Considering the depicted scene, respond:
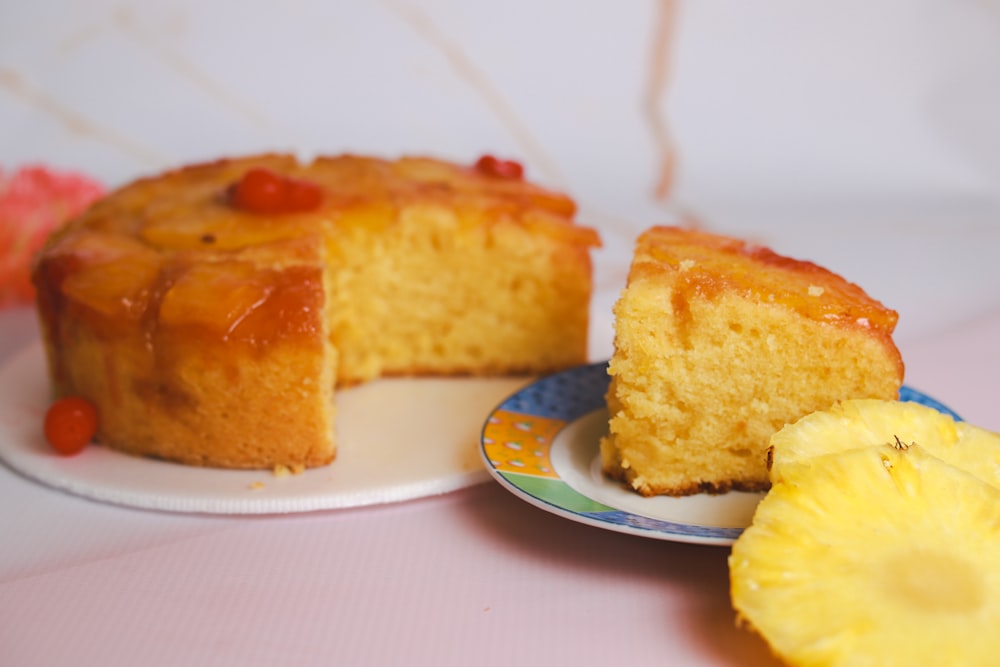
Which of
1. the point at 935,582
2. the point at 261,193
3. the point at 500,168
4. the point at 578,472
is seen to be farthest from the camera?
the point at 500,168

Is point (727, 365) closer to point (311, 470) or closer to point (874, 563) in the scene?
point (874, 563)

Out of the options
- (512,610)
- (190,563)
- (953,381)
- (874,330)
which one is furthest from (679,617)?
(953,381)

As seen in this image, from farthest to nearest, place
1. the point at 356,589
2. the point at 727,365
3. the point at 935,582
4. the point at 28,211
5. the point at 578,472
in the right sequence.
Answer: the point at 28,211, the point at 578,472, the point at 727,365, the point at 356,589, the point at 935,582

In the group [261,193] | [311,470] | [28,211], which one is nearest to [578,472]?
[311,470]

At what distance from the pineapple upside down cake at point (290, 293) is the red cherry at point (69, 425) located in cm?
8

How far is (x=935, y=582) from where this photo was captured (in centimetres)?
240

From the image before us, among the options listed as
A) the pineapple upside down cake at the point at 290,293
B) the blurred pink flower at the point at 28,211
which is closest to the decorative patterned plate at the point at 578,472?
the pineapple upside down cake at the point at 290,293

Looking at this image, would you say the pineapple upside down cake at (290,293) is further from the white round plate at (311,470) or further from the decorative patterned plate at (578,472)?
the decorative patterned plate at (578,472)

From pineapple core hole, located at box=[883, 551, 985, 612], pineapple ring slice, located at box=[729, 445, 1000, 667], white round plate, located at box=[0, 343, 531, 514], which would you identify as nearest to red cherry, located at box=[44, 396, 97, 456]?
white round plate, located at box=[0, 343, 531, 514]

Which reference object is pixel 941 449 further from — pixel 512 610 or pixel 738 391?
pixel 512 610

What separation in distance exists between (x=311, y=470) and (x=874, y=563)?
185cm

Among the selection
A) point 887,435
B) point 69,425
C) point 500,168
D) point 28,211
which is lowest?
point 69,425

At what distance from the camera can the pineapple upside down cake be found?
11.8 feet

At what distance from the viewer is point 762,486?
10.7 feet
